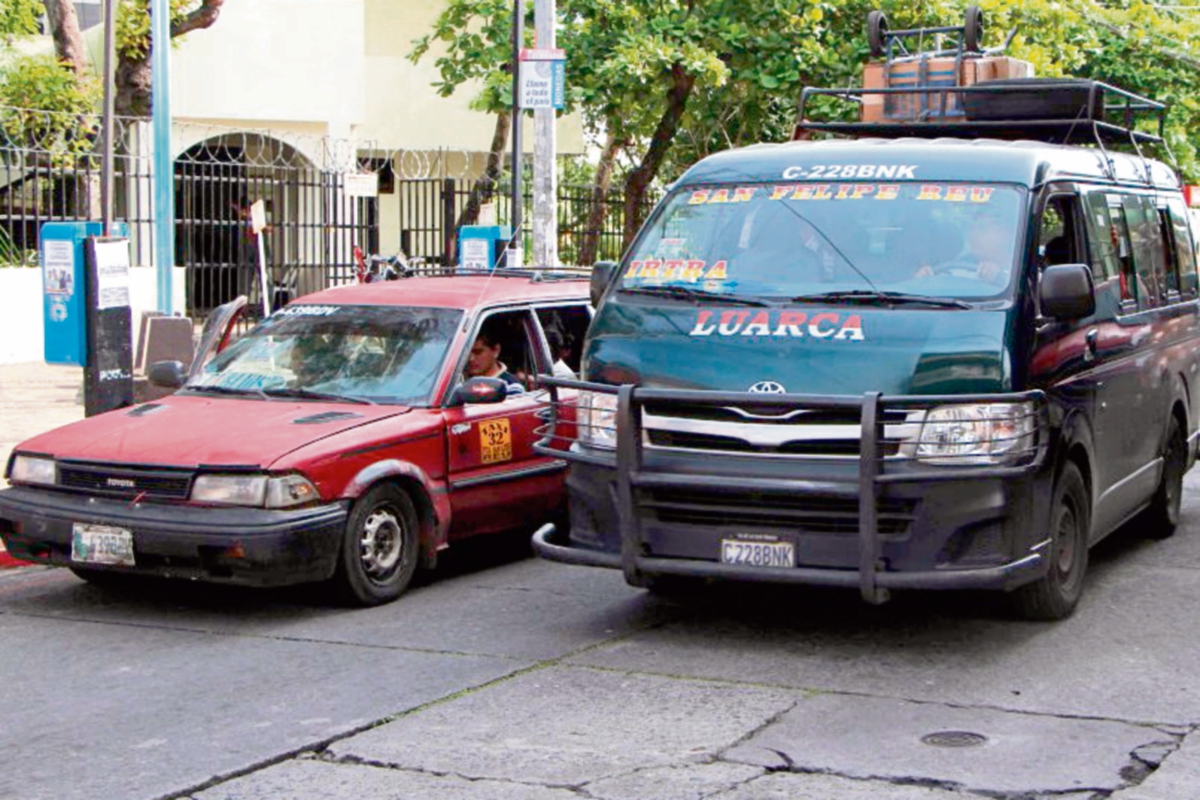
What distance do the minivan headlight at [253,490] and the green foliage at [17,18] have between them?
14.7 m

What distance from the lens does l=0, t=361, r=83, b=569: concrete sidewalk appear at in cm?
1397

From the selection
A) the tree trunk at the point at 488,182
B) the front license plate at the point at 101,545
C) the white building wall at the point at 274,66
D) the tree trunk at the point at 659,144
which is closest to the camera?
the front license plate at the point at 101,545

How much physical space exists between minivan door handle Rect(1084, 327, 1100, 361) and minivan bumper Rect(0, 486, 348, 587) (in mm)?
3558

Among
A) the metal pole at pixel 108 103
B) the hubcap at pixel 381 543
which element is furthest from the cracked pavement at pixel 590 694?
the metal pole at pixel 108 103

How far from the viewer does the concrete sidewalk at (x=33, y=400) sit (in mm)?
13970

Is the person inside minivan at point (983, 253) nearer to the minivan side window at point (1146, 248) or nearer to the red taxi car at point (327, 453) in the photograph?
the minivan side window at point (1146, 248)

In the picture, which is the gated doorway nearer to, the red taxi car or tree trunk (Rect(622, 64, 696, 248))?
tree trunk (Rect(622, 64, 696, 248))

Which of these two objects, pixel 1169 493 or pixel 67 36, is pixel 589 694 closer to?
pixel 1169 493

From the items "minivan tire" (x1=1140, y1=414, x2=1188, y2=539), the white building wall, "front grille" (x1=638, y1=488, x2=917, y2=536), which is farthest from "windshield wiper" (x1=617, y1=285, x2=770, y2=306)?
the white building wall

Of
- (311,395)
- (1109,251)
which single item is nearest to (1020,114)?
(1109,251)

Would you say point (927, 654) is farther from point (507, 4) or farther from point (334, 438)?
point (507, 4)

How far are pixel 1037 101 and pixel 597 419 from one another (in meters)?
3.78

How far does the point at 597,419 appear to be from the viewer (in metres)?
7.76

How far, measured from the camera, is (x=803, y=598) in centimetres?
870
